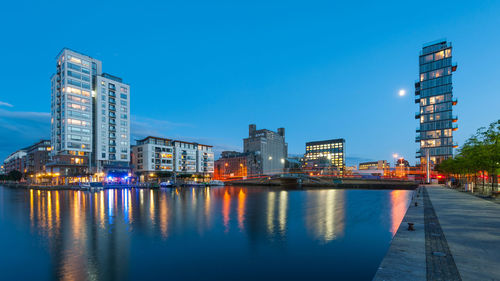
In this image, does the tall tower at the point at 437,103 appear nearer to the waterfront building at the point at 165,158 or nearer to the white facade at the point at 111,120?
the waterfront building at the point at 165,158

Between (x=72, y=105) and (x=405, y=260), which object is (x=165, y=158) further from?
(x=405, y=260)

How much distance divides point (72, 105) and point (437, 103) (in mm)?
151869

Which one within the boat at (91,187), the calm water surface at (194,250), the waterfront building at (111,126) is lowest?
the boat at (91,187)

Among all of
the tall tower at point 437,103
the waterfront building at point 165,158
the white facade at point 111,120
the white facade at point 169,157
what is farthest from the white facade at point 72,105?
the tall tower at point 437,103

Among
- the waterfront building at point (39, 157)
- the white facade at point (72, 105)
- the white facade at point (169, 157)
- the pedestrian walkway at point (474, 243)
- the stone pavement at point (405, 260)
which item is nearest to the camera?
the stone pavement at point (405, 260)

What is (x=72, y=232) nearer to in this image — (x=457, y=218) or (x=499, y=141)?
(x=457, y=218)

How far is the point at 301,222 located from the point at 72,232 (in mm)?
18791

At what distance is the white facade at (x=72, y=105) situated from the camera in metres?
106

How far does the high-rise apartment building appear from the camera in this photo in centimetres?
10656

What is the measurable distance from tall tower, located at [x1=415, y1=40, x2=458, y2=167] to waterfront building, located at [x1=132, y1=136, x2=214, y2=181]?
117 meters

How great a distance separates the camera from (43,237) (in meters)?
19.8

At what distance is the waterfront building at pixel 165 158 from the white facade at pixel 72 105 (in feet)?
104

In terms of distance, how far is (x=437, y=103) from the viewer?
12256 cm

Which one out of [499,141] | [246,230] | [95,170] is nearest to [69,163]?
[95,170]
